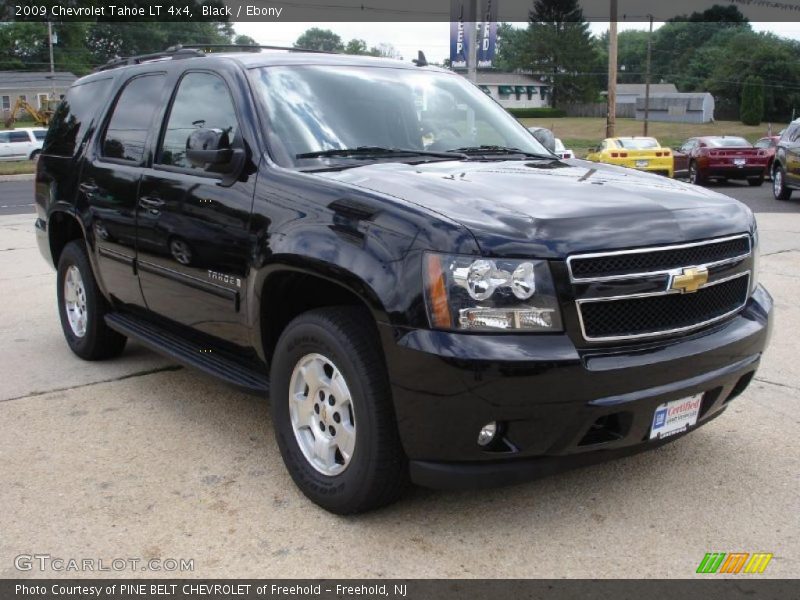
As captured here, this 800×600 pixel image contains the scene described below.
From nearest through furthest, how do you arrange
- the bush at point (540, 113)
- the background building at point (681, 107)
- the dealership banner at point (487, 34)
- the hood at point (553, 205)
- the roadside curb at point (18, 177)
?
1. the hood at point (553, 205)
2. the dealership banner at point (487, 34)
3. the roadside curb at point (18, 177)
4. the background building at point (681, 107)
5. the bush at point (540, 113)

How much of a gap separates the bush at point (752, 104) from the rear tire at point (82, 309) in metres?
80.7

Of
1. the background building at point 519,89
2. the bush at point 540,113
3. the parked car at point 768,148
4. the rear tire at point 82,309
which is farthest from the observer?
the background building at point 519,89

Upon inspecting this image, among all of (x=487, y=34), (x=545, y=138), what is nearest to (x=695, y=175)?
(x=487, y=34)

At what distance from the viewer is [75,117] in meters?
5.70

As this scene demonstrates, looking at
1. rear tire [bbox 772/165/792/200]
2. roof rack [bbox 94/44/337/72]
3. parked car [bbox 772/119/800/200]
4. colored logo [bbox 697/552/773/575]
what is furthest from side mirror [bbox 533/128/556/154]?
rear tire [bbox 772/165/792/200]

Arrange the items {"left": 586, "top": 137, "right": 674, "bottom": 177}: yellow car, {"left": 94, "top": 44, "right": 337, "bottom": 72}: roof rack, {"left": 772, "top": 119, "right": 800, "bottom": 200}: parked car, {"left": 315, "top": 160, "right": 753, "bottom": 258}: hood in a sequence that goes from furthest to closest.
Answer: {"left": 586, "top": 137, "right": 674, "bottom": 177}: yellow car < {"left": 772, "top": 119, "right": 800, "bottom": 200}: parked car < {"left": 94, "top": 44, "right": 337, "bottom": 72}: roof rack < {"left": 315, "top": 160, "right": 753, "bottom": 258}: hood

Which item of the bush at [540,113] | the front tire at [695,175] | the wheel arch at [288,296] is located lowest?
the front tire at [695,175]

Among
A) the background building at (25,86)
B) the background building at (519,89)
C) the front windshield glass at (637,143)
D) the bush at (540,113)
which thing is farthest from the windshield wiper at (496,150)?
the background building at (519,89)

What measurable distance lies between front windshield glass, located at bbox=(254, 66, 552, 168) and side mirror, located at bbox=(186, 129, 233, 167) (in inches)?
9.1

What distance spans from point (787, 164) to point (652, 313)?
1568cm

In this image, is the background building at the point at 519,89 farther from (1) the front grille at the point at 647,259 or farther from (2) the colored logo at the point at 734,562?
(2) the colored logo at the point at 734,562

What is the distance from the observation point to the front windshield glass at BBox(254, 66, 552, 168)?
3980 mm

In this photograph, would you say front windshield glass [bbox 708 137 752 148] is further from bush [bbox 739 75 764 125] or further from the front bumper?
bush [bbox 739 75 764 125]

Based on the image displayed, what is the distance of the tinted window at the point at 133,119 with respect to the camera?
4777mm
